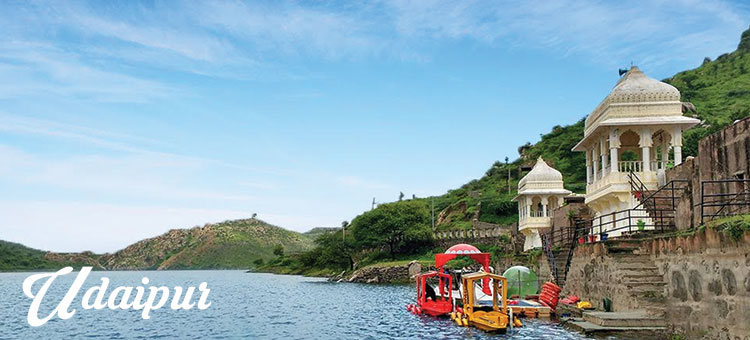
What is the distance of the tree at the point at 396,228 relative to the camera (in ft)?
322

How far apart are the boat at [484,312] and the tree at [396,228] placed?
2366 inches

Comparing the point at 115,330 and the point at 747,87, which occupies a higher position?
the point at 747,87

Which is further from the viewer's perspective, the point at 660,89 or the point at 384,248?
the point at 384,248

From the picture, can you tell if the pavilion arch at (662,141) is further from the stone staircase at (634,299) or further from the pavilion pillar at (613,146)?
the stone staircase at (634,299)

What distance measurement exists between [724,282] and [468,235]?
70.6 meters

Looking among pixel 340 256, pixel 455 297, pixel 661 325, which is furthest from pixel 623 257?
pixel 340 256

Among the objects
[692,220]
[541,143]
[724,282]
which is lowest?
[724,282]

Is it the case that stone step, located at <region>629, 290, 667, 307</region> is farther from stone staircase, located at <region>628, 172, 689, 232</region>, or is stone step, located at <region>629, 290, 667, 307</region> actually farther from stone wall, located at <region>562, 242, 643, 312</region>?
stone staircase, located at <region>628, 172, 689, 232</region>

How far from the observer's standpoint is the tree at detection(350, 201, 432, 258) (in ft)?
322

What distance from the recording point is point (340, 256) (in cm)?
11006

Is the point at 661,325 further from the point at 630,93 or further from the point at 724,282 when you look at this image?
the point at 630,93

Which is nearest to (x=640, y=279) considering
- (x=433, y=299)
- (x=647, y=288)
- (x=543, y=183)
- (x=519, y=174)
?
(x=647, y=288)

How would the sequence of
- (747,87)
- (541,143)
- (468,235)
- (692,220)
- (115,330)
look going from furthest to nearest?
(541,143) → (747,87) → (468,235) → (115,330) → (692,220)

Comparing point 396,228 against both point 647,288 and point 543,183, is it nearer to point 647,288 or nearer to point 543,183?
point 543,183
